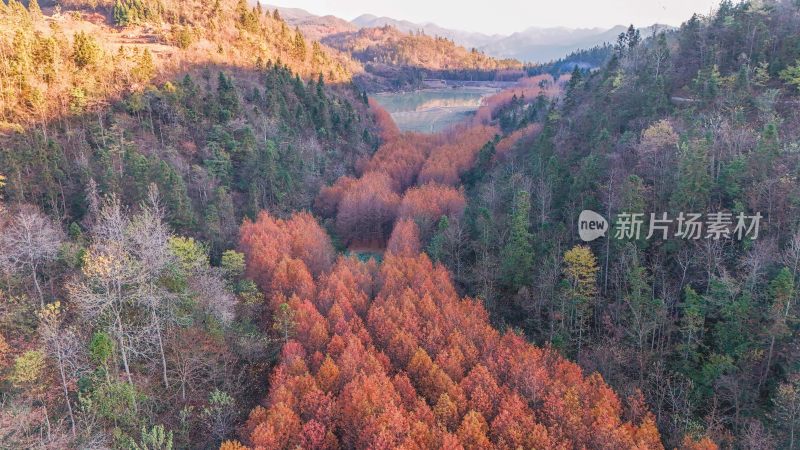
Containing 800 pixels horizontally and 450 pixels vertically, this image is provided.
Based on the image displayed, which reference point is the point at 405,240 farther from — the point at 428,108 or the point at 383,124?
the point at 428,108

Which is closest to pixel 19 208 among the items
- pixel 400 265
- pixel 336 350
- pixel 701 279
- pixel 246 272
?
pixel 246 272

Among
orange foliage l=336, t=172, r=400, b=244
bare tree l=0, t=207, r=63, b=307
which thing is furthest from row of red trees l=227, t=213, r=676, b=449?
orange foliage l=336, t=172, r=400, b=244

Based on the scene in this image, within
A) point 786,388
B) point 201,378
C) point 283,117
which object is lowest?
point 201,378

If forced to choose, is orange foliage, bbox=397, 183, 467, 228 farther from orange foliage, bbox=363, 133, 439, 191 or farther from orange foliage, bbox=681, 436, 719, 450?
orange foliage, bbox=681, 436, 719, 450

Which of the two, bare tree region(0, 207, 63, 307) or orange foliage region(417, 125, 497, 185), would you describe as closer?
bare tree region(0, 207, 63, 307)

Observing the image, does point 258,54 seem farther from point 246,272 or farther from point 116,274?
point 116,274

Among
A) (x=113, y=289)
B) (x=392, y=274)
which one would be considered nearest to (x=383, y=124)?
(x=392, y=274)
